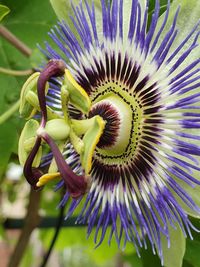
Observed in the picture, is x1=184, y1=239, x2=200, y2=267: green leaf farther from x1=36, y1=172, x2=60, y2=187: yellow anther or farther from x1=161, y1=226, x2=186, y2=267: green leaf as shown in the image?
x1=36, y1=172, x2=60, y2=187: yellow anther

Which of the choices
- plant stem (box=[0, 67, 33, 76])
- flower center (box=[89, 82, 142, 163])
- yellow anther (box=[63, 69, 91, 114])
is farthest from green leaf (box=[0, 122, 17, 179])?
yellow anther (box=[63, 69, 91, 114])

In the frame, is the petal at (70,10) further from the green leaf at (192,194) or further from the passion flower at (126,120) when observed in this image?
the green leaf at (192,194)

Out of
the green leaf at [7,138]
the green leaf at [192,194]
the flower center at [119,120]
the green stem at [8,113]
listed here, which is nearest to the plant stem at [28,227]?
the green leaf at [7,138]

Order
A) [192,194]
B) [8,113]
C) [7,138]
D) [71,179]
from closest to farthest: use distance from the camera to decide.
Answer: [71,179] < [192,194] < [8,113] < [7,138]

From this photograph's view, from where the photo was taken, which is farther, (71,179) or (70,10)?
(70,10)

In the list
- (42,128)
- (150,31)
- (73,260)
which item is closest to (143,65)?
(150,31)

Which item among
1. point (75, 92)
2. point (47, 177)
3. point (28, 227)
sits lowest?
point (28, 227)

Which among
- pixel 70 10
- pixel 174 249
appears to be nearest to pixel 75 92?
pixel 70 10

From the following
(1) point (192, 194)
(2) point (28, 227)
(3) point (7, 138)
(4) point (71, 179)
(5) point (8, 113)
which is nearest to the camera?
(4) point (71, 179)

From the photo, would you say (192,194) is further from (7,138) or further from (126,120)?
(7,138)
